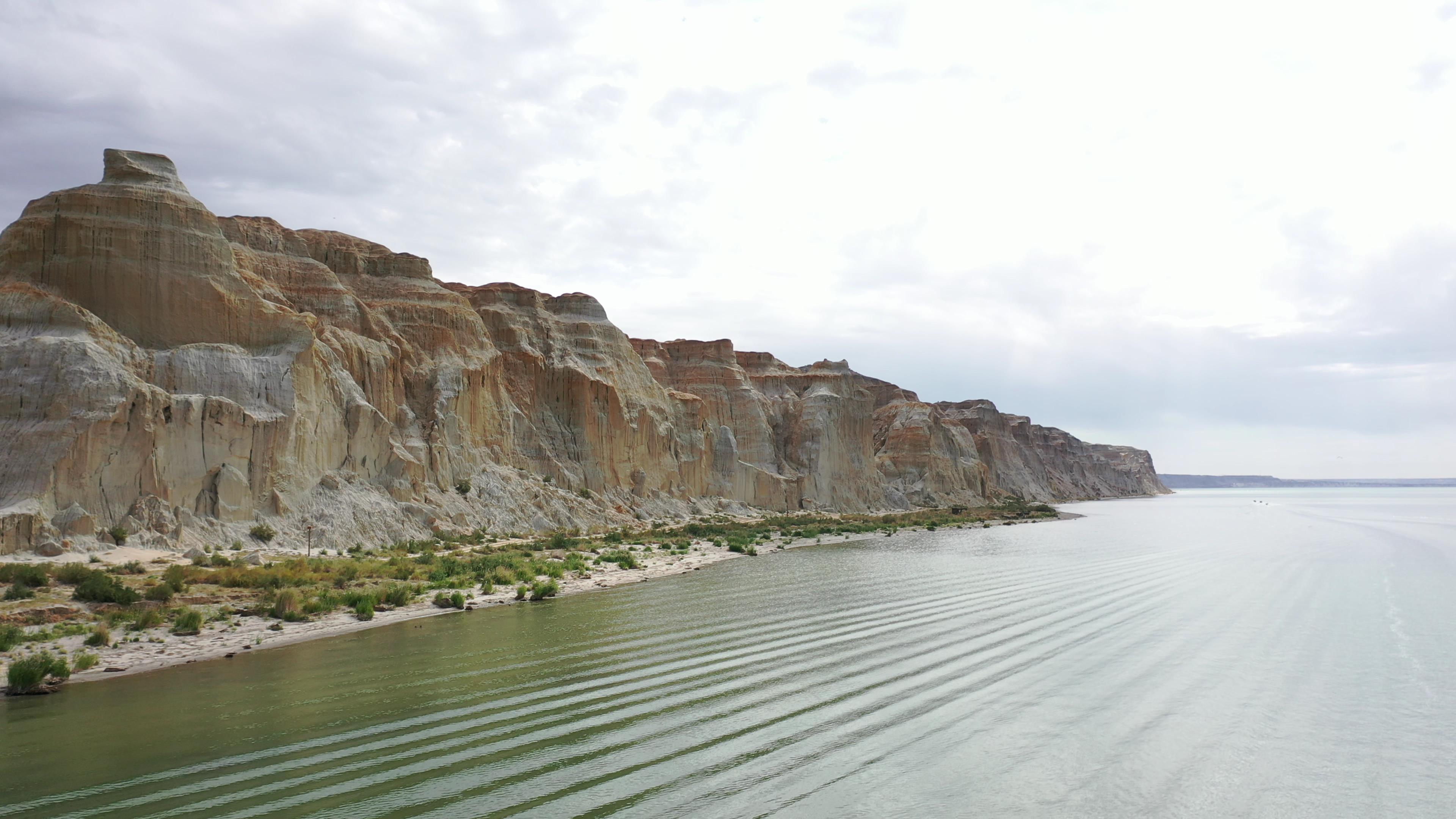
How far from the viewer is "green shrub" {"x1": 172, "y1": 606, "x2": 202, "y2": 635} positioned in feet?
56.5

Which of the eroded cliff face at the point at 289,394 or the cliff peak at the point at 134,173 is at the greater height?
the cliff peak at the point at 134,173

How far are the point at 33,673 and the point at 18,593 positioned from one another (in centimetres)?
737

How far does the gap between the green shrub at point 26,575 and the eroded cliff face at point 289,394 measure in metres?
4.50

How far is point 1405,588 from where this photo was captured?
1058 inches

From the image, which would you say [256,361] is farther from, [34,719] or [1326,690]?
[1326,690]

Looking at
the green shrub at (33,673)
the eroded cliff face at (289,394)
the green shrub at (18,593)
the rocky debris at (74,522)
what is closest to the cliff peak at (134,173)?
the eroded cliff face at (289,394)

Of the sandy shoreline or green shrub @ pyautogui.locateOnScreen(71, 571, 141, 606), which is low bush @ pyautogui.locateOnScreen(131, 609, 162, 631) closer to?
the sandy shoreline

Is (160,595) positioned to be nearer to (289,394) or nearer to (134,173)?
(289,394)

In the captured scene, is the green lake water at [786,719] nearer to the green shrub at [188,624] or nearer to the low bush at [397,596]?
the low bush at [397,596]

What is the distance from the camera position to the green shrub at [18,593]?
1833cm

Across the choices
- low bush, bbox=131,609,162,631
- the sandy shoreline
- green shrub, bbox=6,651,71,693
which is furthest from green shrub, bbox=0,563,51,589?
green shrub, bbox=6,651,71,693

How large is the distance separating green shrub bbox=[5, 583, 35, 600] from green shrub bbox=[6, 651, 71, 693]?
5923 millimetres

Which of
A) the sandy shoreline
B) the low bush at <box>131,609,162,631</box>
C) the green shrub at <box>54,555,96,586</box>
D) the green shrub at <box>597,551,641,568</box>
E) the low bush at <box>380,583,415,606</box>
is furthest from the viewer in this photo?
the green shrub at <box>597,551,641,568</box>

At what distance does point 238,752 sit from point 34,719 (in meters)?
3.99
